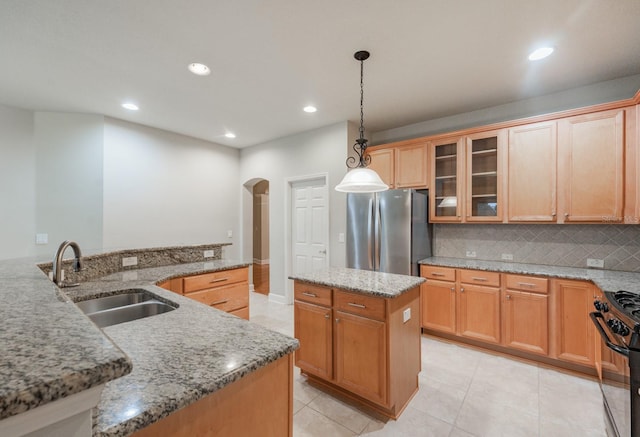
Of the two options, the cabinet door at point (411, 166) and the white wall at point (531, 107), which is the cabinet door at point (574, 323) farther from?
the white wall at point (531, 107)

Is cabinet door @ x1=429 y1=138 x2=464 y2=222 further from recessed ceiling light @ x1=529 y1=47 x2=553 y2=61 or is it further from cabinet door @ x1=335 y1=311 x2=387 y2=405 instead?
cabinet door @ x1=335 y1=311 x2=387 y2=405

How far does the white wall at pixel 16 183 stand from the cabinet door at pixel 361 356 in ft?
13.8

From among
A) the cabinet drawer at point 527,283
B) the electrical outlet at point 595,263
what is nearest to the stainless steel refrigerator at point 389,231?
the cabinet drawer at point 527,283

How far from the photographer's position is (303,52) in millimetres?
2400

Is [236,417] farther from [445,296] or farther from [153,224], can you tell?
[153,224]

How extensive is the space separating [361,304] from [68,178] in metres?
4.19

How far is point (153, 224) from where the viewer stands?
170 inches

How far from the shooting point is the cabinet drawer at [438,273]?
314 cm

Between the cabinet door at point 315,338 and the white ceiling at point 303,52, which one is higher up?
the white ceiling at point 303,52

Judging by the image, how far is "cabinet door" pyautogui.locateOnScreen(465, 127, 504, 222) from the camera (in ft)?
10.2

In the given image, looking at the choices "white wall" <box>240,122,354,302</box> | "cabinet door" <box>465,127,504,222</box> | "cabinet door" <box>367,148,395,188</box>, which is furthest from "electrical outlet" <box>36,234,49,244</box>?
"cabinet door" <box>465,127,504,222</box>

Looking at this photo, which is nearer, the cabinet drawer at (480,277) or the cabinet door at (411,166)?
the cabinet drawer at (480,277)

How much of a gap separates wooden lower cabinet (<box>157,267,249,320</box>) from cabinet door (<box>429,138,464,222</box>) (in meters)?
2.41

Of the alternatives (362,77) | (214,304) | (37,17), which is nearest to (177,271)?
(214,304)
